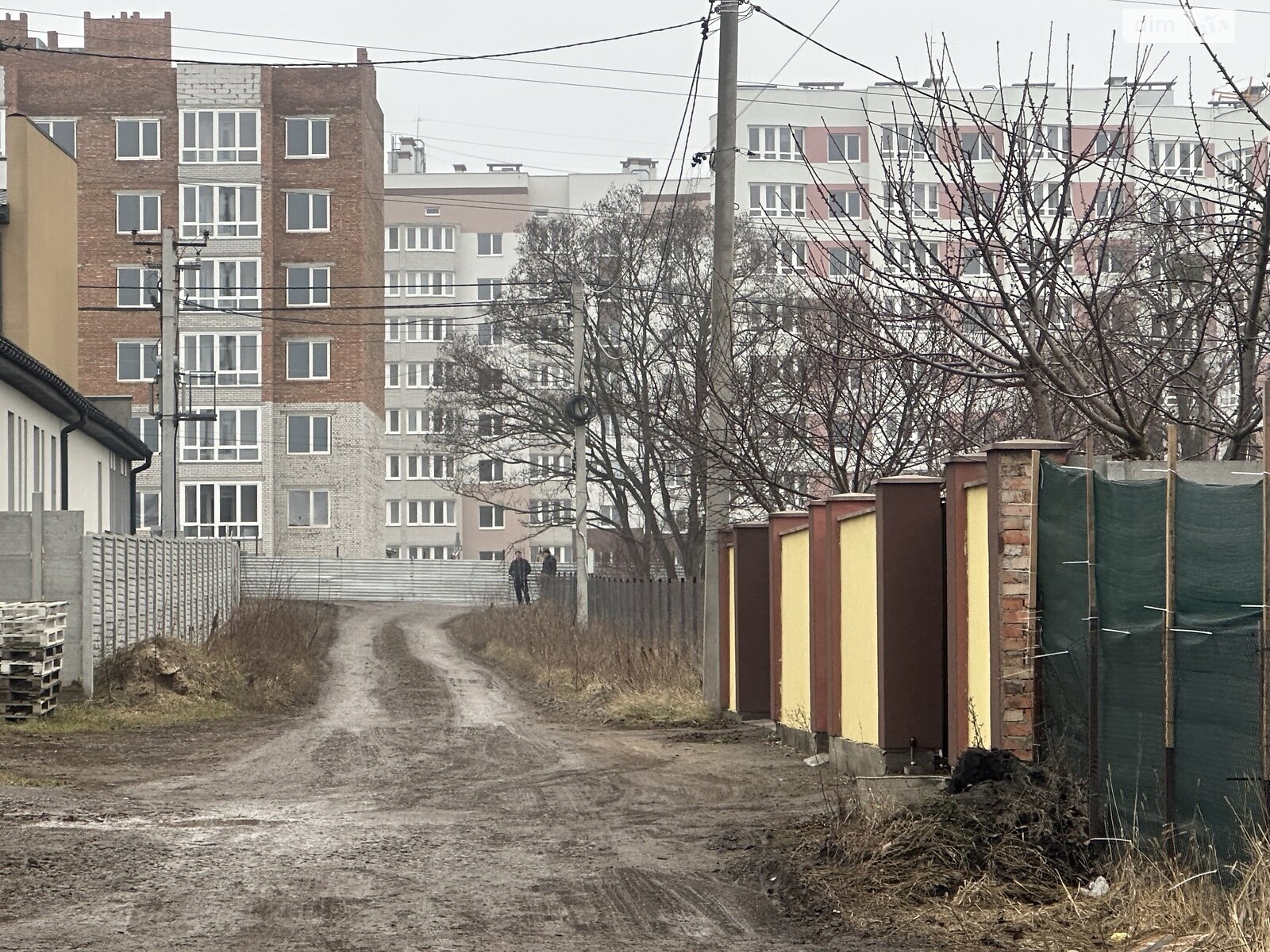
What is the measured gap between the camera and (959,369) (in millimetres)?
10711

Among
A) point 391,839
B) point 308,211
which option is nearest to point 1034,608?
point 391,839

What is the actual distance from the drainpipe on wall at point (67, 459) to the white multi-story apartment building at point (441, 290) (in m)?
48.4

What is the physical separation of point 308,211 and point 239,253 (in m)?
3.02

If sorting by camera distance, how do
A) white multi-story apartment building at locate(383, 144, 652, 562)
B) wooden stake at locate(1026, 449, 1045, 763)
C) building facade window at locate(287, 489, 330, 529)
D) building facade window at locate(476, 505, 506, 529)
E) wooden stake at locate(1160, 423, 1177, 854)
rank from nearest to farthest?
wooden stake at locate(1160, 423, 1177, 854), wooden stake at locate(1026, 449, 1045, 763), building facade window at locate(287, 489, 330, 529), building facade window at locate(476, 505, 506, 529), white multi-story apartment building at locate(383, 144, 652, 562)

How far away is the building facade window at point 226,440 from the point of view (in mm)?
63875

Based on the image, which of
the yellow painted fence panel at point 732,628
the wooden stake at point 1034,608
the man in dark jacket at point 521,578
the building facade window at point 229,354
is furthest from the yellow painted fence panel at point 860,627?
the building facade window at point 229,354

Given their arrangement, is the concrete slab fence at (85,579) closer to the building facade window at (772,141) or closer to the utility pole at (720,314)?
the utility pole at (720,314)

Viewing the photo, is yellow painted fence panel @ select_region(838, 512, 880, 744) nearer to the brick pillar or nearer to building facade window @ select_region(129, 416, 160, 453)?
the brick pillar

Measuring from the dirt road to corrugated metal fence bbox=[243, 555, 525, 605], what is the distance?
41.5 metres

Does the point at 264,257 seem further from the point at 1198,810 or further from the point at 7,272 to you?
the point at 1198,810

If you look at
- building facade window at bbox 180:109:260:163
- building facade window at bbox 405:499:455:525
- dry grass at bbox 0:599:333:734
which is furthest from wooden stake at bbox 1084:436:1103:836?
building facade window at bbox 405:499:455:525

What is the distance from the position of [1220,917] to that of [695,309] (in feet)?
95.5

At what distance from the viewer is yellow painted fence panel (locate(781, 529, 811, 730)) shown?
15133 millimetres

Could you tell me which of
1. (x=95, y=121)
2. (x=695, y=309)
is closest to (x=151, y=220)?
(x=95, y=121)
